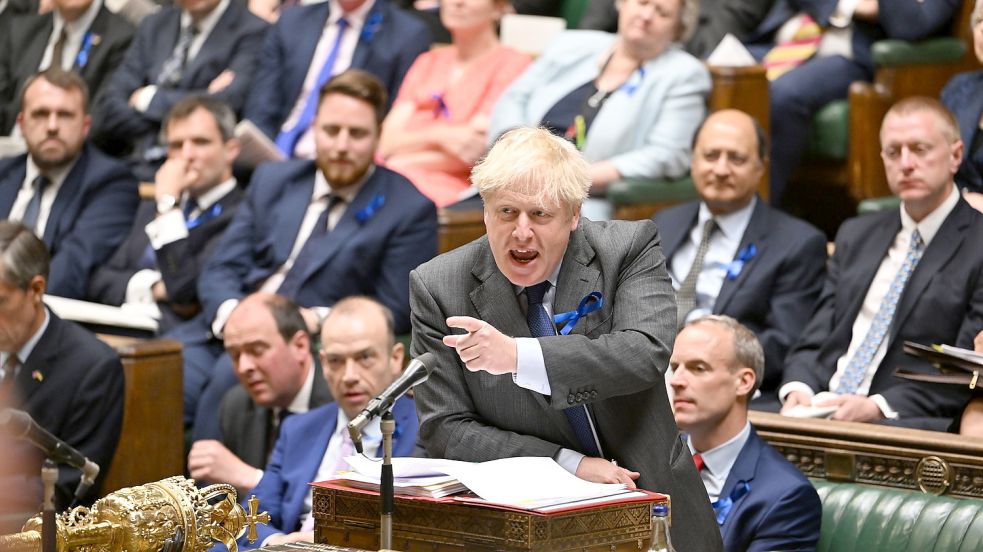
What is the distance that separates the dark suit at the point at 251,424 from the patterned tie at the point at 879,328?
4.90ft

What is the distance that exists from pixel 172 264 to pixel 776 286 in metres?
2.09

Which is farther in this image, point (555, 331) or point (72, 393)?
point (72, 393)

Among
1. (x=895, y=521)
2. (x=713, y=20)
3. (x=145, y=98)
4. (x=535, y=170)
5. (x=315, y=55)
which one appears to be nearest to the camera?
(x=535, y=170)

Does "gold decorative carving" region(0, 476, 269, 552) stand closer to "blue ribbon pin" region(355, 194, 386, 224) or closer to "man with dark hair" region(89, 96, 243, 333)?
"blue ribbon pin" region(355, 194, 386, 224)

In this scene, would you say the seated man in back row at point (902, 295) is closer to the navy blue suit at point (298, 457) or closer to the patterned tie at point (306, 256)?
the navy blue suit at point (298, 457)

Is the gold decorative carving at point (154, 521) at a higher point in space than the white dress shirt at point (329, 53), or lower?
lower

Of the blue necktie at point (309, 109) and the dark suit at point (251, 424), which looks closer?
the dark suit at point (251, 424)

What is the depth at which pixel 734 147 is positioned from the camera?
4.71m

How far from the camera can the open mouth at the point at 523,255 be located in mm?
2492

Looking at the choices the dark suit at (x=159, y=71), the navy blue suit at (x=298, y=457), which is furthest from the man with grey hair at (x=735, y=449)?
the dark suit at (x=159, y=71)

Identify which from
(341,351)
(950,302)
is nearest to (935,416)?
(950,302)

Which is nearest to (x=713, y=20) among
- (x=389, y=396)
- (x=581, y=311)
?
(x=581, y=311)

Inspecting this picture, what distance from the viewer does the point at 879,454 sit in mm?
3662

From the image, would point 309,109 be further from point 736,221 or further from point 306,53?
point 736,221
